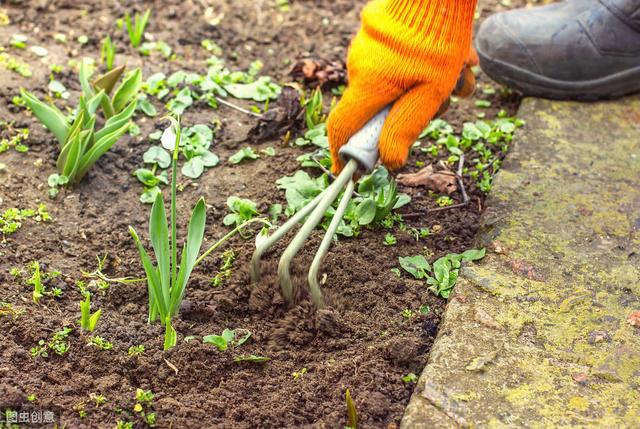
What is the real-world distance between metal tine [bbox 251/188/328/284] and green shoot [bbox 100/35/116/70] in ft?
3.74

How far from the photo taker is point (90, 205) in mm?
2479

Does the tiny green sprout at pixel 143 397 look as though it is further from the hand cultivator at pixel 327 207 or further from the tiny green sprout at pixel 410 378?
the tiny green sprout at pixel 410 378

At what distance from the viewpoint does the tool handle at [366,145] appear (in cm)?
204

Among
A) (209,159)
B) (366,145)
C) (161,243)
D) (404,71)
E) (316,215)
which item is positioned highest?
(404,71)

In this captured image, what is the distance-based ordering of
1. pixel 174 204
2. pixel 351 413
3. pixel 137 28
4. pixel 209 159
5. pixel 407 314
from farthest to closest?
pixel 137 28, pixel 209 159, pixel 407 314, pixel 174 204, pixel 351 413

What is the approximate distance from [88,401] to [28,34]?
1.80 metres

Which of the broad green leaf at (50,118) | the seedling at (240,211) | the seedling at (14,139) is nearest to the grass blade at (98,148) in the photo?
the broad green leaf at (50,118)

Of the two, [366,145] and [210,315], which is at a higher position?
[366,145]

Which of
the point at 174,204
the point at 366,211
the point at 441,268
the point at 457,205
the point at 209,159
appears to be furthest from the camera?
the point at 209,159

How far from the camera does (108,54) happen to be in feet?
9.72

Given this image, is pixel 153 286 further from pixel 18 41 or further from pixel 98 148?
pixel 18 41

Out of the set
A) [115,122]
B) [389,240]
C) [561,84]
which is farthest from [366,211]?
[561,84]

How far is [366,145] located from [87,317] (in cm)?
79

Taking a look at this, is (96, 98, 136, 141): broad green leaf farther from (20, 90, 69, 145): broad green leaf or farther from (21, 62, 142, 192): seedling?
(20, 90, 69, 145): broad green leaf
